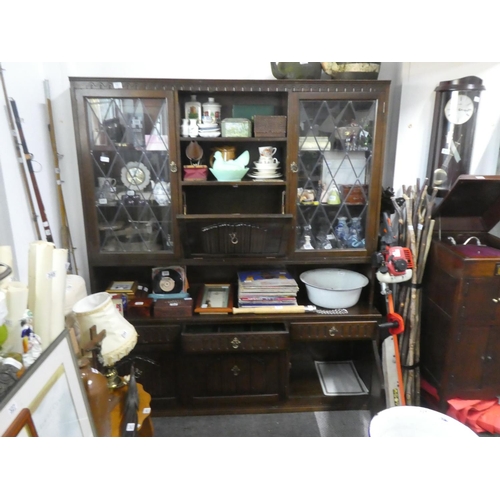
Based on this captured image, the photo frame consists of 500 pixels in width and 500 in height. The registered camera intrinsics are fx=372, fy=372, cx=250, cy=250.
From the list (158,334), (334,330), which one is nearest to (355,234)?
(334,330)

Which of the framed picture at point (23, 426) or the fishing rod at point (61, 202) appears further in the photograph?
the fishing rod at point (61, 202)

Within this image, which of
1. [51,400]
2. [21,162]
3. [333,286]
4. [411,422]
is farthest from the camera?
[333,286]

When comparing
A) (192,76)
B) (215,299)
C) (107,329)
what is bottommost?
(215,299)

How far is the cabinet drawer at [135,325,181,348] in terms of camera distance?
1991 mm

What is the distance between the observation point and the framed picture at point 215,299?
2057 mm

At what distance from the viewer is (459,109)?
1.92m

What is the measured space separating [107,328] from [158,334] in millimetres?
858

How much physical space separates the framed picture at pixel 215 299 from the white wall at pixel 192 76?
→ 2.48 feet

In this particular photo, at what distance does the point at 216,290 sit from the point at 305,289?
56 cm

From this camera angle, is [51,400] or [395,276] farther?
[395,276]

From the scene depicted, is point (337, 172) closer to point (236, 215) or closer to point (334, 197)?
point (334, 197)

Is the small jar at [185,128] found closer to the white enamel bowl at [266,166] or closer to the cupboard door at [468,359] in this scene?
the white enamel bowl at [266,166]

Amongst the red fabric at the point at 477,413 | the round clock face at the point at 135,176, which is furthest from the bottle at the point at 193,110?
the red fabric at the point at 477,413

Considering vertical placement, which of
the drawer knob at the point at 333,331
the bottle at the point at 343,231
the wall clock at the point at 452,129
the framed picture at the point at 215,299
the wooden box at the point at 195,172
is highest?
the wall clock at the point at 452,129
